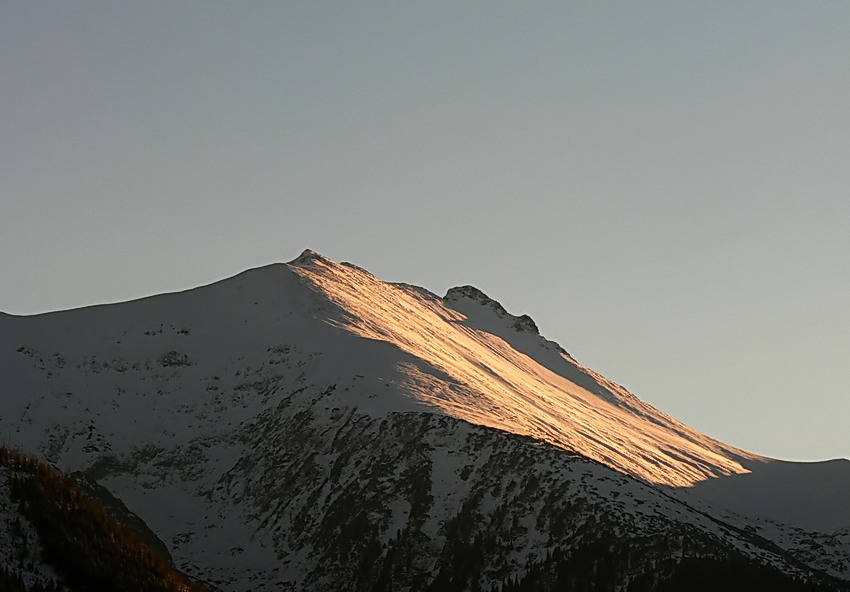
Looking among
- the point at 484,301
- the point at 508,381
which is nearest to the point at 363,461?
the point at 508,381

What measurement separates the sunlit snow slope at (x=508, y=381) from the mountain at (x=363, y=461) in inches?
22.8

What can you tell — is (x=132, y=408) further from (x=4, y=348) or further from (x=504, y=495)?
(x=504, y=495)

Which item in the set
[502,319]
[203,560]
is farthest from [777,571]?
[502,319]

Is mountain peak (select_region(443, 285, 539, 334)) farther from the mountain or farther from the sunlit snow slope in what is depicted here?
the mountain

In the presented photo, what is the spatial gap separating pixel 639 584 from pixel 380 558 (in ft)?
64.6

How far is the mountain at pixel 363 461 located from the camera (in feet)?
274

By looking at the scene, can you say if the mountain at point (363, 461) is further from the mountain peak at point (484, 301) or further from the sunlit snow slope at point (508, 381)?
the mountain peak at point (484, 301)

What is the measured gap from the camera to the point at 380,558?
287 feet

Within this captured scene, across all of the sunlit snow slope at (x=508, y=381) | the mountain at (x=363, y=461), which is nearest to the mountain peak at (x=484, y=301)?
the sunlit snow slope at (x=508, y=381)

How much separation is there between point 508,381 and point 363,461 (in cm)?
3702

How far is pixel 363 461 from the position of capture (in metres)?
97.0

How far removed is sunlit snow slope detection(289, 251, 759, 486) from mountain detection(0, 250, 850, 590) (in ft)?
1.90

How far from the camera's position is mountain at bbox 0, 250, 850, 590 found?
8344 cm

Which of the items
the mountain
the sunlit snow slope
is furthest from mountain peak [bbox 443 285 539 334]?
the mountain
